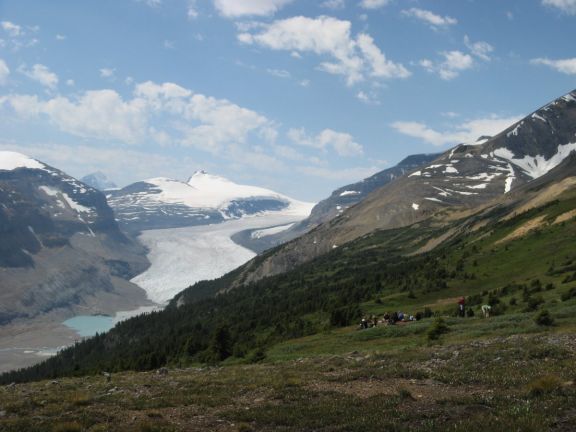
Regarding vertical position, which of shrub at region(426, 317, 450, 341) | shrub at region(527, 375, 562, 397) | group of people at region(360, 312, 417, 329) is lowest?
group of people at region(360, 312, 417, 329)

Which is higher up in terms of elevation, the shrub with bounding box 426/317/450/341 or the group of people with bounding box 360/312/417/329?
the shrub with bounding box 426/317/450/341

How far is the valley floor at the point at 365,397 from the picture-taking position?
17672 millimetres

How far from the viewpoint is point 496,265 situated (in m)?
81.1

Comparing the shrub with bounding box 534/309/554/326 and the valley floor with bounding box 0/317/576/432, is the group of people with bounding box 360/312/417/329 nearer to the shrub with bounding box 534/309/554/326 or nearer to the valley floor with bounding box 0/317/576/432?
the shrub with bounding box 534/309/554/326

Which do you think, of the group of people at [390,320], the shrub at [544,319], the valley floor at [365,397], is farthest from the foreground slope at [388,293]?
the valley floor at [365,397]

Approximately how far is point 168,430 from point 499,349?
19.4 m

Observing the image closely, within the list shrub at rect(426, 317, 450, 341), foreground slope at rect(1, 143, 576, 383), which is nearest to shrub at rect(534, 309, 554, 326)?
foreground slope at rect(1, 143, 576, 383)

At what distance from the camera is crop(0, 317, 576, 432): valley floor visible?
1767cm

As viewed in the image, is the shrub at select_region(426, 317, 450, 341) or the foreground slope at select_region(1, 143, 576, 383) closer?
the shrub at select_region(426, 317, 450, 341)

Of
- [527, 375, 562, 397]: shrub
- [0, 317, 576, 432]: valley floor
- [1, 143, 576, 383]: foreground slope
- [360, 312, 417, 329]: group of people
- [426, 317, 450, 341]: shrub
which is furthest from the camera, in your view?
[1, 143, 576, 383]: foreground slope

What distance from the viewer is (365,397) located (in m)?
22.0

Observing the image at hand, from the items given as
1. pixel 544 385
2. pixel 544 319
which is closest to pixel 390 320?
pixel 544 319

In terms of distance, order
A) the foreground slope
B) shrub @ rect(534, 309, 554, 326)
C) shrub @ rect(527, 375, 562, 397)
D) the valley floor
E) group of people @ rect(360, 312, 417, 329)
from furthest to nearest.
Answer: the foreground slope → group of people @ rect(360, 312, 417, 329) → shrub @ rect(534, 309, 554, 326) → shrub @ rect(527, 375, 562, 397) → the valley floor

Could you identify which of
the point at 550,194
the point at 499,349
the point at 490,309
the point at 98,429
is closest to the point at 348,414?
the point at 98,429
